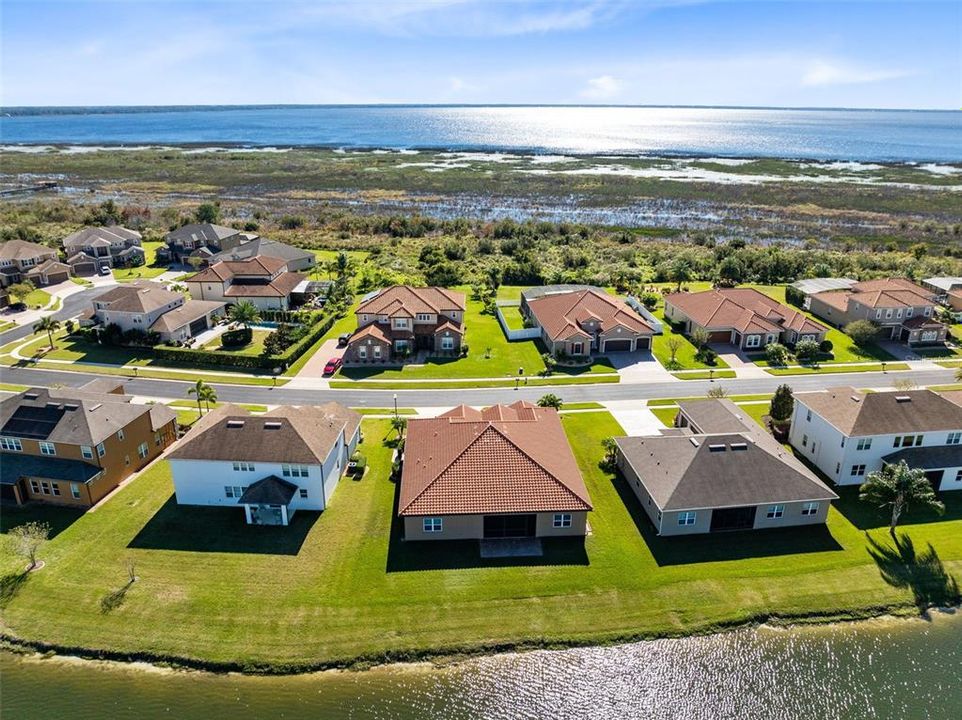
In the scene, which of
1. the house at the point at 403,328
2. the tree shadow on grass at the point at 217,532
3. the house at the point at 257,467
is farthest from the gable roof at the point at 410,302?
the tree shadow on grass at the point at 217,532

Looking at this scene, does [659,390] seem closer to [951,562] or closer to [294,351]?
[951,562]

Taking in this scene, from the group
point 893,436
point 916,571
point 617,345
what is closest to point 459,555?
point 916,571

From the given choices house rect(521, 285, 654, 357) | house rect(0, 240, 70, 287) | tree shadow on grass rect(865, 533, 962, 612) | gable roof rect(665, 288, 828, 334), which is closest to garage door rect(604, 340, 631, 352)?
house rect(521, 285, 654, 357)

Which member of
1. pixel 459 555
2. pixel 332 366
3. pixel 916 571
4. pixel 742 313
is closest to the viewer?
pixel 916 571

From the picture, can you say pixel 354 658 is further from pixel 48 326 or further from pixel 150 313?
pixel 48 326

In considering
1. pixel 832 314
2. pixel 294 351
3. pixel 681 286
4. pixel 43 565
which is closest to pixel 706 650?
pixel 43 565
